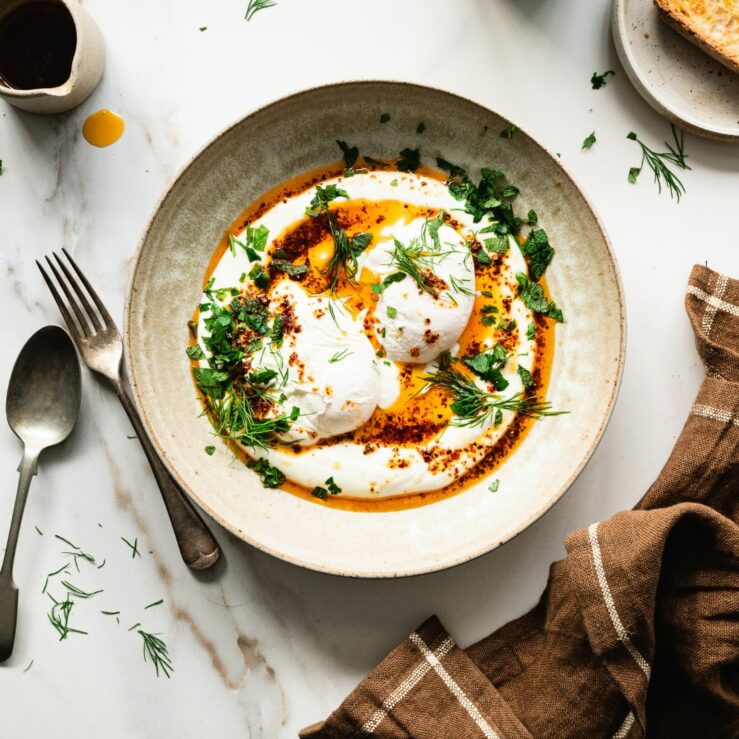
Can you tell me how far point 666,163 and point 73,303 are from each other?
1.86 meters

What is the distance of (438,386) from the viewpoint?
6.74 feet

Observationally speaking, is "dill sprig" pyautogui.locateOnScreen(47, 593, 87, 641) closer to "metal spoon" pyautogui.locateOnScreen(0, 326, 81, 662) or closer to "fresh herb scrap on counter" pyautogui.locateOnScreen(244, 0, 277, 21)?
"metal spoon" pyautogui.locateOnScreen(0, 326, 81, 662)

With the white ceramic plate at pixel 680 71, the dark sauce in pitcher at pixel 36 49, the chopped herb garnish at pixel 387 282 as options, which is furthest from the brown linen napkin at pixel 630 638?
the dark sauce in pitcher at pixel 36 49

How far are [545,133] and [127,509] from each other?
1.74m

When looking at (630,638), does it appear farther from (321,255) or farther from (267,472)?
(321,255)

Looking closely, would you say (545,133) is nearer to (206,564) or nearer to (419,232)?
(419,232)

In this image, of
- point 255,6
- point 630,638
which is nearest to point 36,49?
point 255,6

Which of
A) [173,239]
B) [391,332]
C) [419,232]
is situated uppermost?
[173,239]

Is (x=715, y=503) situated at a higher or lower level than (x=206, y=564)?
lower

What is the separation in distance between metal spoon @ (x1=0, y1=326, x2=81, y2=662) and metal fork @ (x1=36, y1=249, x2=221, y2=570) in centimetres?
7

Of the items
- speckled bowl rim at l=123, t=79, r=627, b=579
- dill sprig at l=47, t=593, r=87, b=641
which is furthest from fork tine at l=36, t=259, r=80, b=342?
dill sprig at l=47, t=593, r=87, b=641

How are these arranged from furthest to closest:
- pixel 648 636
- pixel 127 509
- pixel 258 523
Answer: pixel 127 509 → pixel 258 523 → pixel 648 636

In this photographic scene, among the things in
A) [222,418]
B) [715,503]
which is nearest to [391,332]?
[222,418]

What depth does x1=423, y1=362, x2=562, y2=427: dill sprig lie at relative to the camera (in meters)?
2.02
